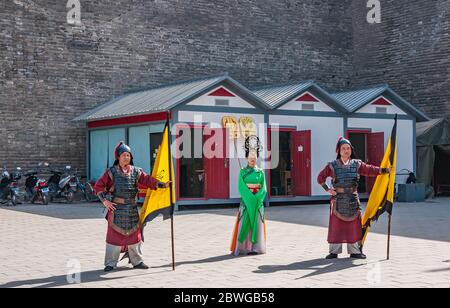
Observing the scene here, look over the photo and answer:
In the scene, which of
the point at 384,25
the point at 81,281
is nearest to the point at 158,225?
the point at 81,281

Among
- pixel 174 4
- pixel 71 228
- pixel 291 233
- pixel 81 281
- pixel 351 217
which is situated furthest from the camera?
pixel 174 4

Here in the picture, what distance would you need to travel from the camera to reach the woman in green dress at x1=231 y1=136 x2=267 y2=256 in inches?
410

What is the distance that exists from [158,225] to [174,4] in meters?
12.9

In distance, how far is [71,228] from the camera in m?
14.3

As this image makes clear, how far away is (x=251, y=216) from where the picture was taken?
10.5 meters

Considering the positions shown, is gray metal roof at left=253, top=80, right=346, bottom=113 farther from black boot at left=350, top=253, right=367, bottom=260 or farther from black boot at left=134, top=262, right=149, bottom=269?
black boot at left=134, top=262, right=149, bottom=269

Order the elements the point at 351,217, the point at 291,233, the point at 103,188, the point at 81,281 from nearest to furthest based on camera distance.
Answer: the point at 81,281 → the point at 103,188 → the point at 351,217 → the point at 291,233

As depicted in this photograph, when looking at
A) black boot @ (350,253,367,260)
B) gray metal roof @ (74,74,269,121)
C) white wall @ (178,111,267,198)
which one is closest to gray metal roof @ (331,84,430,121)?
white wall @ (178,111,267,198)

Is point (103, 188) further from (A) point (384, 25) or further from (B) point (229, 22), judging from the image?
(A) point (384, 25)

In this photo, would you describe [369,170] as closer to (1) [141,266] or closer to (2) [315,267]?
(2) [315,267]

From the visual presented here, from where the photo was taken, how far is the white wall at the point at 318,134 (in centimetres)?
2097

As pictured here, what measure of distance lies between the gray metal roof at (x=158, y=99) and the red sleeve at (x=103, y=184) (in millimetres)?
9455

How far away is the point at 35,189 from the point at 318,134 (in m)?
8.18

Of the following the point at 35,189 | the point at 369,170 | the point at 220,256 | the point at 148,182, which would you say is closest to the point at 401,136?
the point at 35,189
